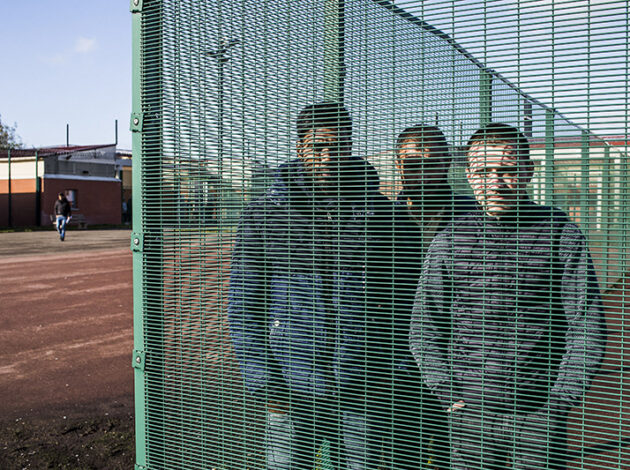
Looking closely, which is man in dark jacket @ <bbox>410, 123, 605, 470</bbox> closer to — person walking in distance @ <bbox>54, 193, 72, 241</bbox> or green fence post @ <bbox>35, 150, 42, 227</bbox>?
person walking in distance @ <bbox>54, 193, 72, 241</bbox>

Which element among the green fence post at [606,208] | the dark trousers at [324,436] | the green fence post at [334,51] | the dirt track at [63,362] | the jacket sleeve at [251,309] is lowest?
the dirt track at [63,362]

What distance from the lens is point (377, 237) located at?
212 centimetres

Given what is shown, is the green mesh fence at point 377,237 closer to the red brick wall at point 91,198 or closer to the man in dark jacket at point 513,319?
the man in dark jacket at point 513,319

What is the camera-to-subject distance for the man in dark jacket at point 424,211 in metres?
2.01

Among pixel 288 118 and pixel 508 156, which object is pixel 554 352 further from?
pixel 288 118

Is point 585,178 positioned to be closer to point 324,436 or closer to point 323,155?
point 323,155

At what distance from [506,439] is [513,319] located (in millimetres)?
412

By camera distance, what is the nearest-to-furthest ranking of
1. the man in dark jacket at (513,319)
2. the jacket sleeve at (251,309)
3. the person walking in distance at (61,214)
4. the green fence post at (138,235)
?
1. the man in dark jacket at (513,319)
2. the jacket sleeve at (251,309)
3. the green fence post at (138,235)
4. the person walking in distance at (61,214)

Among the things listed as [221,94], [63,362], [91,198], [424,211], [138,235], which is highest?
[91,198]

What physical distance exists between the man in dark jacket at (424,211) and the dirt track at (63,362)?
99.7 inches

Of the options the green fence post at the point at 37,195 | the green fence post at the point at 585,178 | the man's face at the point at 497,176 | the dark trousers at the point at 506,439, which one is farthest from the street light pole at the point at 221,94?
the green fence post at the point at 37,195

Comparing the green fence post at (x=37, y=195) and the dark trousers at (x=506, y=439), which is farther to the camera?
the green fence post at (x=37, y=195)

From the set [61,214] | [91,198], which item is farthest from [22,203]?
[61,214]

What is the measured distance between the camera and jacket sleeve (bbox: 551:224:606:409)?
71.4 inches
